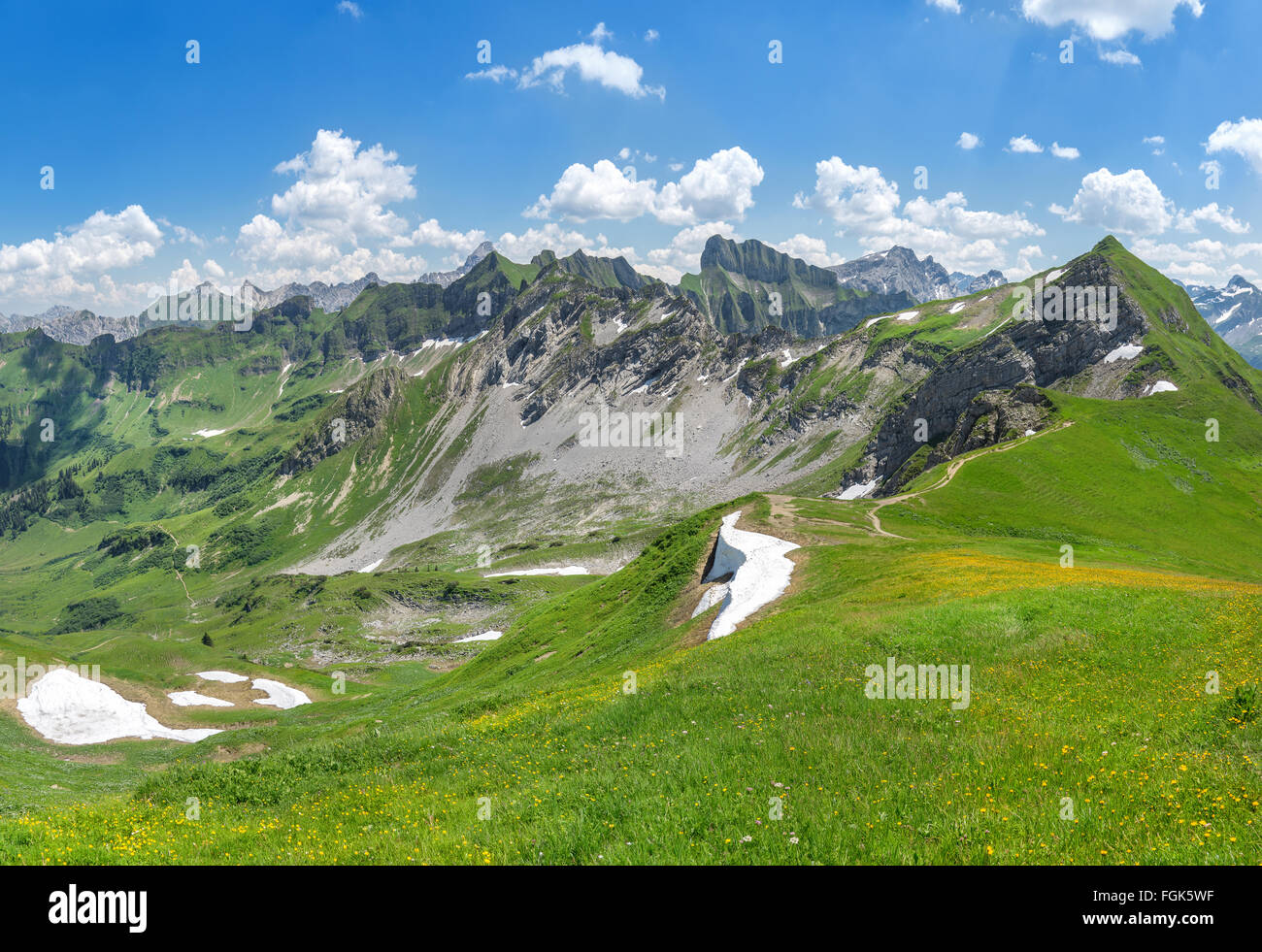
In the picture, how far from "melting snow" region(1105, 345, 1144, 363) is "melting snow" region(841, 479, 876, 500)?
69380 millimetres

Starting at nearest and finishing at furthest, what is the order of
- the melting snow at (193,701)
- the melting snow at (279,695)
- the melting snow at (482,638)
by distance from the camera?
the melting snow at (193,701), the melting snow at (279,695), the melting snow at (482,638)

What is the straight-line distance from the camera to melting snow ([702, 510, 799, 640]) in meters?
38.4

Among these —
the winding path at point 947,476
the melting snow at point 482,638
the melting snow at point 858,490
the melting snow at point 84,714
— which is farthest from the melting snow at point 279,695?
the melting snow at point 858,490

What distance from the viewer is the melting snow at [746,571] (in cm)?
3842

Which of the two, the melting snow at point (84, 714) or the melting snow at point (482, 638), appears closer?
the melting snow at point (84, 714)

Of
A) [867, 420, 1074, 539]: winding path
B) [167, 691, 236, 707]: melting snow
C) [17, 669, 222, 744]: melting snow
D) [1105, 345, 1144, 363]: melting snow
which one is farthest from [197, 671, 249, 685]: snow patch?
[1105, 345, 1144, 363]: melting snow

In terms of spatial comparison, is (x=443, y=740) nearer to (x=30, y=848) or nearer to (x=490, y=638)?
(x=30, y=848)

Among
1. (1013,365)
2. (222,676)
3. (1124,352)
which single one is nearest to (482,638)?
(222,676)

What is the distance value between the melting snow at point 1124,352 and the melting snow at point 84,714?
693ft

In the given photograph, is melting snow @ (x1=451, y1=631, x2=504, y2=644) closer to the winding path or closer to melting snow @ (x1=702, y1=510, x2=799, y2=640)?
the winding path

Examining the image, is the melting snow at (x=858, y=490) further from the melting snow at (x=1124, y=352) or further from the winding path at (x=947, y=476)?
the winding path at (x=947, y=476)

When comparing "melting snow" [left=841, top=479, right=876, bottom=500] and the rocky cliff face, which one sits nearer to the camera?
the rocky cliff face

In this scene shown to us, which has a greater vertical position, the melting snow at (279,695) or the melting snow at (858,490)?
the melting snow at (858,490)
